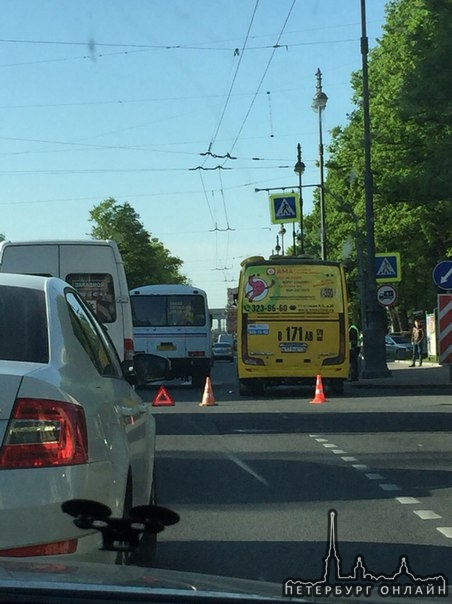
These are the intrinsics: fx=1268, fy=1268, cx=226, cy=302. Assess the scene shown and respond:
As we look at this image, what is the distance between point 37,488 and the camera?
4648 mm

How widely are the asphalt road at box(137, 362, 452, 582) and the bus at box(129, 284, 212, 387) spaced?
15.6 metres

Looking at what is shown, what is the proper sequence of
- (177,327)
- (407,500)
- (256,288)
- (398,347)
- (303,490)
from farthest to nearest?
(398,347) < (177,327) < (256,288) < (303,490) < (407,500)

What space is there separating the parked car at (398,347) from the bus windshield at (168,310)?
26.8 meters

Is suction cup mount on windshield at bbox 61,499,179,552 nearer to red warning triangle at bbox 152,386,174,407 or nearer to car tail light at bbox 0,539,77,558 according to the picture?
car tail light at bbox 0,539,77,558

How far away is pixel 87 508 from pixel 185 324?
108 feet

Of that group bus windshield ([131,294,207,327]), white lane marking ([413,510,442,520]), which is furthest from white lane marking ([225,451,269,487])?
bus windshield ([131,294,207,327])

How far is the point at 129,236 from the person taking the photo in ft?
427

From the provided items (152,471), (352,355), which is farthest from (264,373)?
(152,471)

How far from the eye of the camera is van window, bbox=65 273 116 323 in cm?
2011

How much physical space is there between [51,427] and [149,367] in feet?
11.0

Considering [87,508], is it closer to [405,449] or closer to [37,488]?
[37,488]

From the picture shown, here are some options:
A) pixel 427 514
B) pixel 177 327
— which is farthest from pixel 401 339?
pixel 427 514

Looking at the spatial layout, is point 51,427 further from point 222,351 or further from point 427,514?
point 222,351

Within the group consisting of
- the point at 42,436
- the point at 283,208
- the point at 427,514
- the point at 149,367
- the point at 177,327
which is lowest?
the point at 427,514
